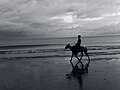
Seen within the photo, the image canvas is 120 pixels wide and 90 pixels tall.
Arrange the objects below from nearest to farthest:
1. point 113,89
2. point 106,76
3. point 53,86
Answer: point 113,89, point 53,86, point 106,76

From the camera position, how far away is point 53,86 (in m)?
10.1

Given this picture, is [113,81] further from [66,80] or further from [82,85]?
[66,80]

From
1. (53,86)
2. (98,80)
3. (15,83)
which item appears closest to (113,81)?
(98,80)

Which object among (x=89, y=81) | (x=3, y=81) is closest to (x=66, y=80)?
(x=89, y=81)

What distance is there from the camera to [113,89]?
9.33 metres

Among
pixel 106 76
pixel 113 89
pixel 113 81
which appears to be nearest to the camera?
pixel 113 89

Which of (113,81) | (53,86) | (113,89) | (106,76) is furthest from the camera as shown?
(106,76)

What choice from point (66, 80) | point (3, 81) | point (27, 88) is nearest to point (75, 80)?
point (66, 80)

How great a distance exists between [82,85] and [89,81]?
941 millimetres

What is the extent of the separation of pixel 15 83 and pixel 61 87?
2.70 metres

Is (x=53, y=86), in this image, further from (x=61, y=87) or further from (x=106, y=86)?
(x=106, y=86)

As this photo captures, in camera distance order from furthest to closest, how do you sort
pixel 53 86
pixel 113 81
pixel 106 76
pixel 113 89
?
pixel 106 76 < pixel 113 81 < pixel 53 86 < pixel 113 89

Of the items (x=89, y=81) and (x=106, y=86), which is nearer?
(x=106, y=86)

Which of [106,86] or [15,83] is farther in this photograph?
[15,83]
